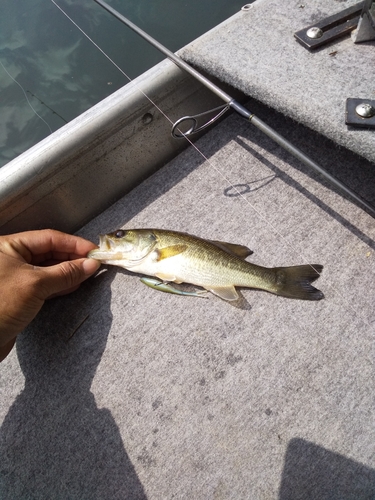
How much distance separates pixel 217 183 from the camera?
260cm

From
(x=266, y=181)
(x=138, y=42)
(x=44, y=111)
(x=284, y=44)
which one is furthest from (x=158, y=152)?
(x=138, y=42)

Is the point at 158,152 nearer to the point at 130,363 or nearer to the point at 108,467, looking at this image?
the point at 130,363

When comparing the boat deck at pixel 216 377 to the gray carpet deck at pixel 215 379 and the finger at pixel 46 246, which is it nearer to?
the gray carpet deck at pixel 215 379

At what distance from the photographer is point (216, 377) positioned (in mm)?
2037

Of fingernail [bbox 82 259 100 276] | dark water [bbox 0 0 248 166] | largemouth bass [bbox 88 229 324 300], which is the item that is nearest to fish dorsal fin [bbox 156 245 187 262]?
largemouth bass [bbox 88 229 324 300]

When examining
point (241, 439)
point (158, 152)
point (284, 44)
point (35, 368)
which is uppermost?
point (284, 44)

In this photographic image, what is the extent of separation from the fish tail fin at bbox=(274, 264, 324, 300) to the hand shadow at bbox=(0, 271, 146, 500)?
97 cm

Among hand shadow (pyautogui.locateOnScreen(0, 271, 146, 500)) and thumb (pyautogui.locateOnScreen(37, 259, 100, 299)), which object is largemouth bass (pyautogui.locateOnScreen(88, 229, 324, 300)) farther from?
hand shadow (pyautogui.locateOnScreen(0, 271, 146, 500))

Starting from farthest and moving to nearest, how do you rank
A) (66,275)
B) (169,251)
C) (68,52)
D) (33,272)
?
(68,52) → (169,251) → (66,275) → (33,272)

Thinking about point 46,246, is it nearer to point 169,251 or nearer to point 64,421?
point 169,251

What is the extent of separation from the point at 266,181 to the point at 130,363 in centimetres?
140

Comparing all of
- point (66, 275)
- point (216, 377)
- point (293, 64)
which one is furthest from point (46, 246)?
point (293, 64)

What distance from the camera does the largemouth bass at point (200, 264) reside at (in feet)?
6.81

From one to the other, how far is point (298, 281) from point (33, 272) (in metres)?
1.34
